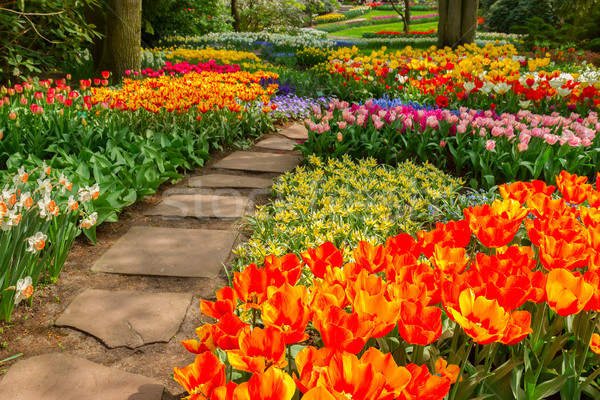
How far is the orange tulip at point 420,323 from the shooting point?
96cm

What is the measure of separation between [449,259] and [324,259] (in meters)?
0.33

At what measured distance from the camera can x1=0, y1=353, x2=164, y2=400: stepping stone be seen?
5.74 feet

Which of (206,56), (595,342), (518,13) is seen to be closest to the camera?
(595,342)

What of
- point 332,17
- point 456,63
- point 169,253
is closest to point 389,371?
point 169,253

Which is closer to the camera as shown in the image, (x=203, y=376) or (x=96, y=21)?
(x=203, y=376)

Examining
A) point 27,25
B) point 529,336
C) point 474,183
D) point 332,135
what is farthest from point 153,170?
point 27,25

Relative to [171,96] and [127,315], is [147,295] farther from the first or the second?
[171,96]

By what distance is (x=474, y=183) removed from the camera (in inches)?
151

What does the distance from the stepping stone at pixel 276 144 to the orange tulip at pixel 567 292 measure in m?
4.18

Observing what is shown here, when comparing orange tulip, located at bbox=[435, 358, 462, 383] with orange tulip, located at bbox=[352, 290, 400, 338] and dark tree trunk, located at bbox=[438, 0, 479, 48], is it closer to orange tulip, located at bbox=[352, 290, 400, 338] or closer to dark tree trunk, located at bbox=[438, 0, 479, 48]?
orange tulip, located at bbox=[352, 290, 400, 338]

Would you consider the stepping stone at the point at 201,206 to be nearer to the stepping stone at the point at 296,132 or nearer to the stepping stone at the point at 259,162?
the stepping stone at the point at 259,162

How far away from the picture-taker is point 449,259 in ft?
4.22

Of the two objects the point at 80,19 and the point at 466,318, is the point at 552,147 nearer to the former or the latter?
the point at 466,318

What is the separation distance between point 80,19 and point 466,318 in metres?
7.51
